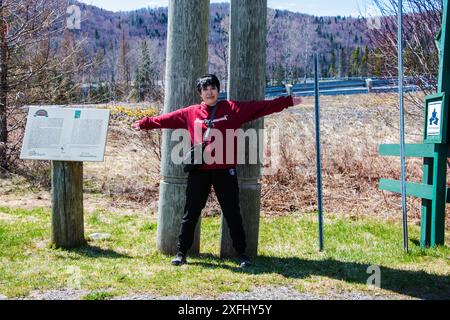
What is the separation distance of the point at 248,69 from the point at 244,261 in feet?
6.29

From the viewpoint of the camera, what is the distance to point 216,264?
5434 millimetres

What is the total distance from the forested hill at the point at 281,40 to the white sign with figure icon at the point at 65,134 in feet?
167

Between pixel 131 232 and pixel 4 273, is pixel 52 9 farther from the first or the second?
pixel 4 273

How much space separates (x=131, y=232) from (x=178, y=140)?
2.00 meters

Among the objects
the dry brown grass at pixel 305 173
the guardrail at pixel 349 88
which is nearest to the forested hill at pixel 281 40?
the guardrail at pixel 349 88

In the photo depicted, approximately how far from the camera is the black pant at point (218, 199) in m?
5.30

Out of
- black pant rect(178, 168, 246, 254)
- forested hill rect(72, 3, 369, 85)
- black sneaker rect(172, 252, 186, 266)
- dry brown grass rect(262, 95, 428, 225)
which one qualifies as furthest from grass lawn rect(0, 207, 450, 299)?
forested hill rect(72, 3, 369, 85)

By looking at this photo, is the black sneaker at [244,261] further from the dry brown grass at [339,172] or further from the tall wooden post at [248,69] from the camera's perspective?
the dry brown grass at [339,172]

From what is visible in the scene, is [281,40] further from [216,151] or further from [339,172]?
[216,151]

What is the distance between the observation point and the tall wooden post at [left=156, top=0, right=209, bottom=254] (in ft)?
18.7

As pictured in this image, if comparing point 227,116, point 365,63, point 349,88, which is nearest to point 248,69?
point 227,116

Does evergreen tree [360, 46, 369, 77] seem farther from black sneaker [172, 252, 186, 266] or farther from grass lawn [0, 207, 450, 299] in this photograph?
black sneaker [172, 252, 186, 266]

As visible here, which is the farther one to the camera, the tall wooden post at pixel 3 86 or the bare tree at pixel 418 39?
the tall wooden post at pixel 3 86
